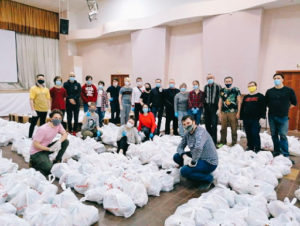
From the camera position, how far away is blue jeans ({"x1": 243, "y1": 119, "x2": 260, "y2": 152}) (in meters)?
3.80

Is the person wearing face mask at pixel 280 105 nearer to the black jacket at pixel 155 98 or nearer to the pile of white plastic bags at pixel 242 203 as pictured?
the pile of white plastic bags at pixel 242 203

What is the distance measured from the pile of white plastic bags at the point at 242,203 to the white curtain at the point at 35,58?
9.15m

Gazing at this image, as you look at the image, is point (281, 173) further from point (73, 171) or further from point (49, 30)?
point (49, 30)

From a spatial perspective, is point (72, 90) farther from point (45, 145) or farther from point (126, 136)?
point (45, 145)

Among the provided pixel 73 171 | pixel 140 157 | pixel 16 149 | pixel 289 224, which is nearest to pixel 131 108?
pixel 140 157

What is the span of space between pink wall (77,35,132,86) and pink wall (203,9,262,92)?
3555mm

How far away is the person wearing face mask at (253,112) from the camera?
3.71 metres

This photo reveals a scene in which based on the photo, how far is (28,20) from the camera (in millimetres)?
9469

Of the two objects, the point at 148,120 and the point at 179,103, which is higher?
the point at 179,103

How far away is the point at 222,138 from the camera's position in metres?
4.43

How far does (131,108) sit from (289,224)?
396 centimetres

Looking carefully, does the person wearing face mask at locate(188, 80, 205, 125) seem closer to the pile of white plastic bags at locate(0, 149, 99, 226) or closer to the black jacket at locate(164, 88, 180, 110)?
the black jacket at locate(164, 88, 180, 110)

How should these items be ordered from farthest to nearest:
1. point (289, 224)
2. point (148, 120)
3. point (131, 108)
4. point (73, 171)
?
point (131, 108) → point (148, 120) → point (73, 171) → point (289, 224)

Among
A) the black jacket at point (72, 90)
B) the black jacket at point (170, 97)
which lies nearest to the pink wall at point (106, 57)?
the black jacket at point (72, 90)
